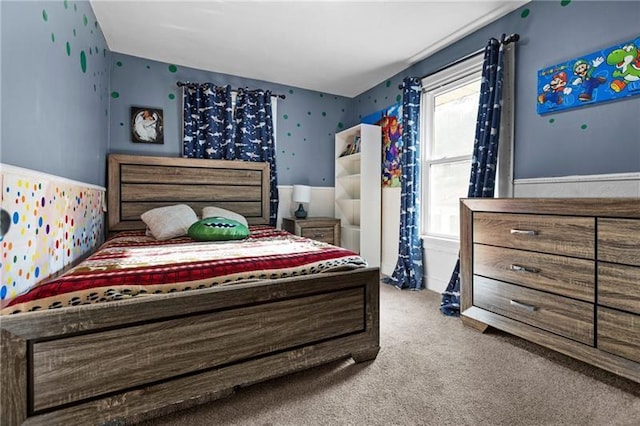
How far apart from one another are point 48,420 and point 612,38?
3.39 meters

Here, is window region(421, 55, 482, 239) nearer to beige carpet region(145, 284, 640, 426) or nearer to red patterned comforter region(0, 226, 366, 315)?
beige carpet region(145, 284, 640, 426)

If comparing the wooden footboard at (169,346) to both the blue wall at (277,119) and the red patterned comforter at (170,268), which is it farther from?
the blue wall at (277,119)

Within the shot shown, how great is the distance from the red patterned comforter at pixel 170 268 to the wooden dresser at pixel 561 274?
3.12 feet

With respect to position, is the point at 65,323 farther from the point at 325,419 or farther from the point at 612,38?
the point at 612,38

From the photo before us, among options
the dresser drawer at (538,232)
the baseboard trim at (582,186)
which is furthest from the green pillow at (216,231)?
the baseboard trim at (582,186)

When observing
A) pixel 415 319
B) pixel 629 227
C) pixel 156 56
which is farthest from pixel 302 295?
pixel 156 56

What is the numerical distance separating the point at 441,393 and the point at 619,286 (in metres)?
1.00

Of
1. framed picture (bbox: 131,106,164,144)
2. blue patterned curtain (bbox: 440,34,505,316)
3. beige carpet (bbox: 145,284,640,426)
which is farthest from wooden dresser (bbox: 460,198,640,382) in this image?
framed picture (bbox: 131,106,164,144)

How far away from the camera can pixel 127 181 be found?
299 centimetres

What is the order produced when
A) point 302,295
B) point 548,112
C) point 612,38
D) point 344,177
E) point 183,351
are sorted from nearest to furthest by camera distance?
1. point 183,351
2. point 302,295
3. point 612,38
4. point 548,112
5. point 344,177

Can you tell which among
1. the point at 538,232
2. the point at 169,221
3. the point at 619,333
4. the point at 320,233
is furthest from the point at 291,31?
the point at 619,333

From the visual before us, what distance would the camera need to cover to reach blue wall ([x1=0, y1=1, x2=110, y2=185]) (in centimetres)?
117

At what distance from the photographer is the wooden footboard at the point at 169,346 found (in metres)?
1.04

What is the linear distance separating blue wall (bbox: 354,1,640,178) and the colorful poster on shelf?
1.08 metres
